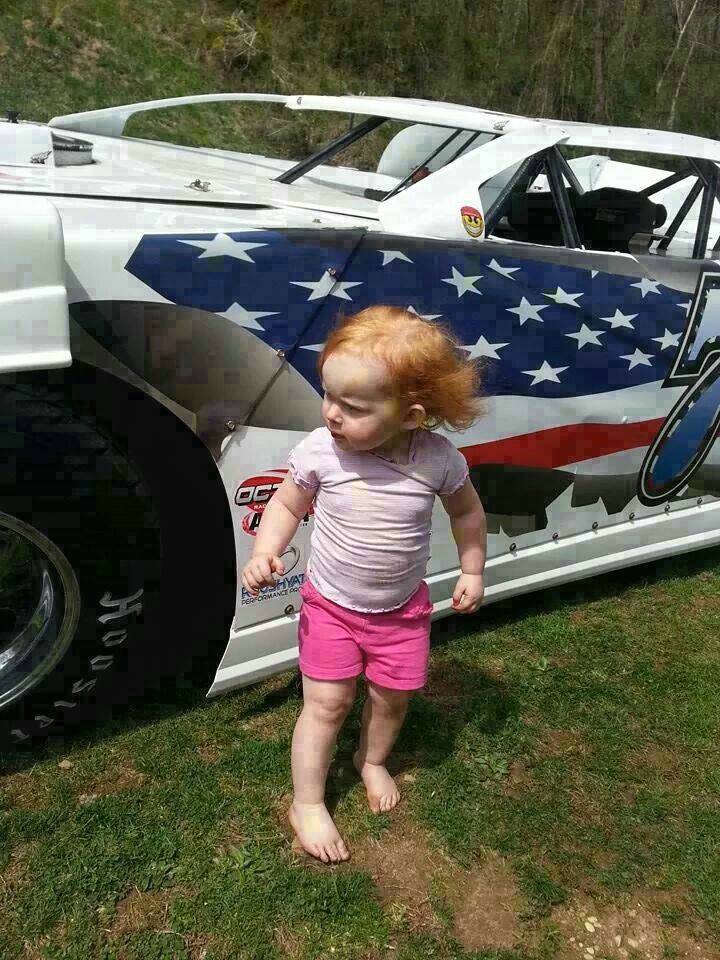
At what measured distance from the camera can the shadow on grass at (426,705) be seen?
228 centimetres

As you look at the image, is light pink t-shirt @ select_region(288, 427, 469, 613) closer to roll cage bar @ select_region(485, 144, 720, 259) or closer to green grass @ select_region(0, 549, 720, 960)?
green grass @ select_region(0, 549, 720, 960)

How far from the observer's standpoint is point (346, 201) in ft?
8.34

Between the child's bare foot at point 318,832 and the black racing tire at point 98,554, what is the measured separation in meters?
0.43

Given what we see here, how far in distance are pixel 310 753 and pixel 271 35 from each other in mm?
12366

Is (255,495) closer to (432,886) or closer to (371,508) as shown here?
(371,508)

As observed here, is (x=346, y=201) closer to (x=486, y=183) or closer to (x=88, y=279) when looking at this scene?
(x=486, y=183)

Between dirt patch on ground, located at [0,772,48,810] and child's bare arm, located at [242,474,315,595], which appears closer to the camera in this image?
child's bare arm, located at [242,474,315,595]

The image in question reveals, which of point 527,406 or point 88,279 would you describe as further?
point 527,406

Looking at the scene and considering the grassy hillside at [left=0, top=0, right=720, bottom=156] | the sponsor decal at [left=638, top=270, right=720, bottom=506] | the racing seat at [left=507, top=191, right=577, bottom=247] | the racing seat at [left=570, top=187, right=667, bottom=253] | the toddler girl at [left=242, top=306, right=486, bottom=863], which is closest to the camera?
the toddler girl at [left=242, top=306, right=486, bottom=863]

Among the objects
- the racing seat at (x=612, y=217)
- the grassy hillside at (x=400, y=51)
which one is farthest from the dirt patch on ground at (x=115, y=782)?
the grassy hillside at (x=400, y=51)

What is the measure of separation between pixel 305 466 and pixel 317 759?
27.9 inches

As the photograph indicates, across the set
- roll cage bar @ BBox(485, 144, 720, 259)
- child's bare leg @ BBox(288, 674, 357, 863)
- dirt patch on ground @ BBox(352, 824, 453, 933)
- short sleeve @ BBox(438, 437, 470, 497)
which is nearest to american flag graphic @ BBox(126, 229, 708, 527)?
roll cage bar @ BBox(485, 144, 720, 259)

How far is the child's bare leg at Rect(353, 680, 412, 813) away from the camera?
2.13 meters

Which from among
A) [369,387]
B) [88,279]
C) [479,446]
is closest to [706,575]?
[479,446]
